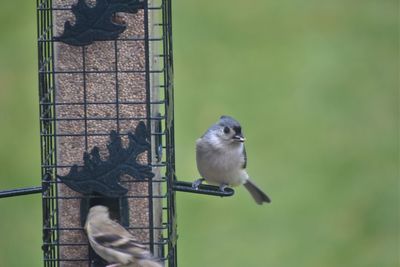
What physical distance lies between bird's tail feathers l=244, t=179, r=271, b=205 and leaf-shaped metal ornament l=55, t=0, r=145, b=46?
9.20 ft

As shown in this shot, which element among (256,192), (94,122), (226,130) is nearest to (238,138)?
(226,130)

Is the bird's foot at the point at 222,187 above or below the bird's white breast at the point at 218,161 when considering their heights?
below

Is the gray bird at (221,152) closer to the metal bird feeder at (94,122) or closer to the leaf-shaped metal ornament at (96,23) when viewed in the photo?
the metal bird feeder at (94,122)

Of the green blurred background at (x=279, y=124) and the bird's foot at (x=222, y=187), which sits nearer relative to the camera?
the bird's foot at (x=222, y=187)

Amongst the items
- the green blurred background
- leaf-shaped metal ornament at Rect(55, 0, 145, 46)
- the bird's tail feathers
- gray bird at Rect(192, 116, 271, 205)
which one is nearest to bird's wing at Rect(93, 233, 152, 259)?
leaf-shaped metal ornament at Rect(55, 0, 145, 46)

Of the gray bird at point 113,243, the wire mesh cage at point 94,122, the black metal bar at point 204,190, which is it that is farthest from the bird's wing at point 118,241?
the black metal bar at point 204,190

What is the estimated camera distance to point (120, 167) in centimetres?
890

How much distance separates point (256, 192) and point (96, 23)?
Result: 3.08 meters

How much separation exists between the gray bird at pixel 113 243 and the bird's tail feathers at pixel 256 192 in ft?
8.31

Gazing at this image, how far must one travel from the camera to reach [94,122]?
906cm

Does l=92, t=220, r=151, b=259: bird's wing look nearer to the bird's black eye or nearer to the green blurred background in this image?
the bird's black eye

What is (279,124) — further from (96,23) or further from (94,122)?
(96,23)

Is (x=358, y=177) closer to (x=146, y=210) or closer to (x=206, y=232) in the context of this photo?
(x=206, y=232)

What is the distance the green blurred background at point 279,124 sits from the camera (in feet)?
44.3
